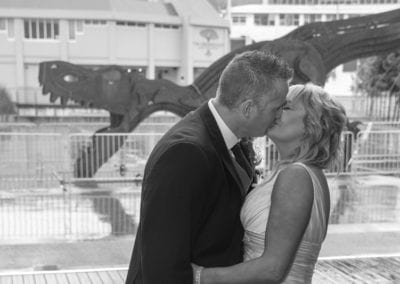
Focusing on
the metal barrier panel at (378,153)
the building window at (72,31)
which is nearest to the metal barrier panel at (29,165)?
the metal barrier panel at (378,153)

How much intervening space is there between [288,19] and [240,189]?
77609 mm

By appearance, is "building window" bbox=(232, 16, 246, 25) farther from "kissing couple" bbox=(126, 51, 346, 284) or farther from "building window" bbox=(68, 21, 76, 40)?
"kissing couple" bbox=(126, 51, 346, 284)

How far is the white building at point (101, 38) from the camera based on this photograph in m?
42.4

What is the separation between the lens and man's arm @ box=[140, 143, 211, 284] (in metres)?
1.57

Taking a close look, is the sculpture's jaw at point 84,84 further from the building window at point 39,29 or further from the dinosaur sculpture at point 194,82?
the building window at point 39,29

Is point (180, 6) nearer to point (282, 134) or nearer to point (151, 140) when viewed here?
point (151, 140)

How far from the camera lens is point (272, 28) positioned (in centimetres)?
7419

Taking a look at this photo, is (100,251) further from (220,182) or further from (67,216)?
(220,182)

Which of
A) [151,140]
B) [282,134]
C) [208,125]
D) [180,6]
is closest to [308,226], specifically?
[282,134]

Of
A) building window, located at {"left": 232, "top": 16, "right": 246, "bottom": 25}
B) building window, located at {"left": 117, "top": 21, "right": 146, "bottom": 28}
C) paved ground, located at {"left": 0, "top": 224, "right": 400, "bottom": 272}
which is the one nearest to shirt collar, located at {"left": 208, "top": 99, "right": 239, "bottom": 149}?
paved ground, located at {"left": 0, "top": 224, "right": 400, "bottom": 272}

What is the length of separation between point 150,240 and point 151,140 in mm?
11791

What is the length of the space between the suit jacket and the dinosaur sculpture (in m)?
10.0

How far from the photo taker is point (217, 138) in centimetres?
170

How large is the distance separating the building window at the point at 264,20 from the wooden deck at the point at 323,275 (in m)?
73.9
